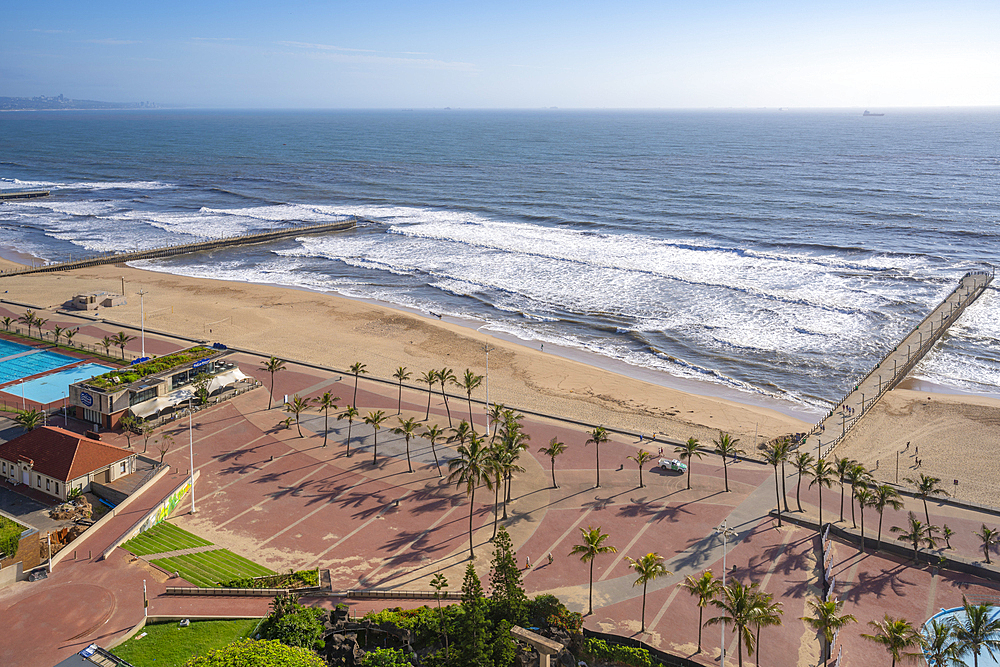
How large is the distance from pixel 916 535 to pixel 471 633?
75.6 ft

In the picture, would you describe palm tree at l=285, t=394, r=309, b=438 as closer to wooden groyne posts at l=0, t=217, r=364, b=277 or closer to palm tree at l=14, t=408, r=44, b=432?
palm tree at l=14, t=408, r=44, b=432

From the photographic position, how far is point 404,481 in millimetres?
41938

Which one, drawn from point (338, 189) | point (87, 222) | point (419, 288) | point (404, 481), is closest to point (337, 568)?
point (404, 481)

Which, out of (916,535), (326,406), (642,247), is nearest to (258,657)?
(326,406)

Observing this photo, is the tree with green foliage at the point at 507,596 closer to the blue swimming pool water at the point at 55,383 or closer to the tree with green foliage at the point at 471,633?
the tree with green foliage at the point at 471,633

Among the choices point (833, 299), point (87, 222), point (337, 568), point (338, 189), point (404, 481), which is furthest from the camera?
point (338, 189)

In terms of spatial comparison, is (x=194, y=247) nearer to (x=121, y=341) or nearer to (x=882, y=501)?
(x=121, y=341)

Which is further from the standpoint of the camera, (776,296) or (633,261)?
(633,261)

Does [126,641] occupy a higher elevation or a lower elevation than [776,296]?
lower

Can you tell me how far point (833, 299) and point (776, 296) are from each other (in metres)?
6.14

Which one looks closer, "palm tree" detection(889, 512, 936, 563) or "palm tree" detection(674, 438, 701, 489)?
"palm tree" detection(889, 512, 936, 563)

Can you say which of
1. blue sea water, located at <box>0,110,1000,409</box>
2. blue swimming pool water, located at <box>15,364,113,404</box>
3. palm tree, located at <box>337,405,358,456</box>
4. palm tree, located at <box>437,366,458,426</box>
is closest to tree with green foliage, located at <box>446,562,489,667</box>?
palm tree, located at <box>337,405,358,456</box>

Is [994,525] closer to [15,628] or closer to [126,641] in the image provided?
[126,641]

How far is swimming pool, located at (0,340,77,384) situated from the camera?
55294 millimetres
